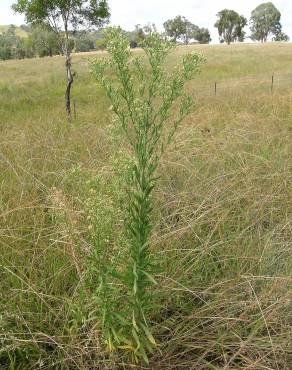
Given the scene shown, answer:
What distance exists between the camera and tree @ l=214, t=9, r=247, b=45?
93875mm

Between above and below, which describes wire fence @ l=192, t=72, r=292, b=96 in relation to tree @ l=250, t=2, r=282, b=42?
below

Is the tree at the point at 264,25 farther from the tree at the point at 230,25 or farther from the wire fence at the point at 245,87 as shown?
the wire fence at the point at 245,87

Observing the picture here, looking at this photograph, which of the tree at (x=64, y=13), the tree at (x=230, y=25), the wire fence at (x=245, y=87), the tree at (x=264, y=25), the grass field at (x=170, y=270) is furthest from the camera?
the tree at (x=264, y=25)

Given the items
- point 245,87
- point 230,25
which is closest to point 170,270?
point 245,87

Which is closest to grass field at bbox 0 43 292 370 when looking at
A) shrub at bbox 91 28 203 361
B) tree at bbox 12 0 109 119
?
shrub at bbox 91 28 203 361

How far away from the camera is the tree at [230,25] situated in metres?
93.9

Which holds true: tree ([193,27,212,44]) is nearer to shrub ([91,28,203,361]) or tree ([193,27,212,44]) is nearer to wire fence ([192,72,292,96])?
wire fence ([192,72,292,96])

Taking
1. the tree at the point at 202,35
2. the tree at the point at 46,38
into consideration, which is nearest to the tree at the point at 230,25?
the tree at the point at 202,35

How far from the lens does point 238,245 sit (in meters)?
3.32

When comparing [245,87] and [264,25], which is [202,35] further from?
[245,87]

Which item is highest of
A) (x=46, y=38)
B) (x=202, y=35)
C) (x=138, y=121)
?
(x=202, y=35)

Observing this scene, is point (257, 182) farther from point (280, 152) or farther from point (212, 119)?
point (212, 119)

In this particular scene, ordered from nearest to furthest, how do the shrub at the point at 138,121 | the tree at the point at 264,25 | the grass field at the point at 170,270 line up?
the shrub at the point at 138,121 → the grass field at the point at 170,270 → the tree at the point at 264,25

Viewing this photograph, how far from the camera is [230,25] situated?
95.7m
